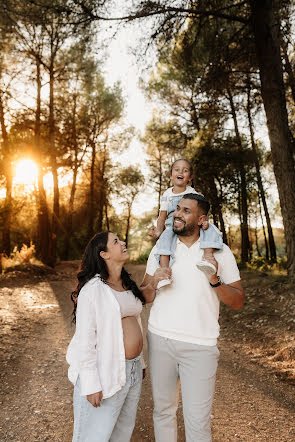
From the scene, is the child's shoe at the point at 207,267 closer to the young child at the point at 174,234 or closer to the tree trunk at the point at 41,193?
the young child at the point at 174,234

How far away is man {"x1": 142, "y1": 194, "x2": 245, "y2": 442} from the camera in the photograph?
7.00 feet

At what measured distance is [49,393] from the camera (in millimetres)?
3887

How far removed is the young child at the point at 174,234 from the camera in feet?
7.14

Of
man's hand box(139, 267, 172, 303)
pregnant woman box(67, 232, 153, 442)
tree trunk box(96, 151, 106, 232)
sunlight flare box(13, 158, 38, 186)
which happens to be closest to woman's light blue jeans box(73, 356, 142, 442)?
pregnant woman box(67, 232, 153, 442)

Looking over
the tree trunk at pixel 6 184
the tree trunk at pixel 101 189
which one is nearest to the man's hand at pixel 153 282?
the tree trunk at pixel 6 184

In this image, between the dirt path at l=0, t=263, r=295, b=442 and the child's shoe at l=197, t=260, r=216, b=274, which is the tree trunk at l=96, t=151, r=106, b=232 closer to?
the dirt path at l=0, t=263, r=295, b=442

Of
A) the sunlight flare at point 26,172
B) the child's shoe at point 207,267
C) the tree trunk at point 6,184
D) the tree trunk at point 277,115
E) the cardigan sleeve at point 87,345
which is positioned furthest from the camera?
the sunlight flare at point 26,172

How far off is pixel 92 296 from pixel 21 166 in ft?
44.8

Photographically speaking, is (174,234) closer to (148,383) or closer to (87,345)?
(87,345)

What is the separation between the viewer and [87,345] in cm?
194

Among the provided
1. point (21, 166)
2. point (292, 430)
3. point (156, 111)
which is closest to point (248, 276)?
point (292, 430)

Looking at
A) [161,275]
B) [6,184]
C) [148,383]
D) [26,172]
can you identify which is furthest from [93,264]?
[26,172]

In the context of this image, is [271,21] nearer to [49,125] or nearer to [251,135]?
[251,135]

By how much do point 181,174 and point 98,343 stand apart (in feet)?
6.33
